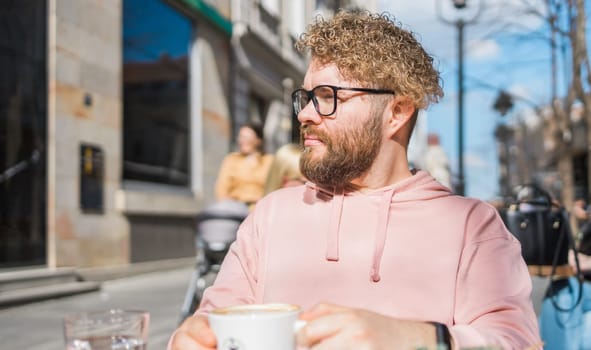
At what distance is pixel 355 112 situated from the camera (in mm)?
1559

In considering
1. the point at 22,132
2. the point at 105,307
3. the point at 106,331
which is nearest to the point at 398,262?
the point at 106,331

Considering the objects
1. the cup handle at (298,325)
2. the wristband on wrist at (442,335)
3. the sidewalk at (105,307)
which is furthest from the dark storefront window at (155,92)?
the cup handle at (298,325)

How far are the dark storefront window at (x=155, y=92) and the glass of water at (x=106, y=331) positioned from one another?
946 cm

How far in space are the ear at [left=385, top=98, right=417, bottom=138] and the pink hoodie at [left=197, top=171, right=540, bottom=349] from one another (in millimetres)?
126

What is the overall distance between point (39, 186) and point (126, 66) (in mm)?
2868

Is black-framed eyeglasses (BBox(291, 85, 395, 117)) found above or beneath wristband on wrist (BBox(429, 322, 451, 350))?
above

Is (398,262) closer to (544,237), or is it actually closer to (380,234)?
(380,234)

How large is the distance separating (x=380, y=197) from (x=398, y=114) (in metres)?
0.21

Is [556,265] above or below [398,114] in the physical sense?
below

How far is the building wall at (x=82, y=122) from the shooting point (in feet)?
28.1

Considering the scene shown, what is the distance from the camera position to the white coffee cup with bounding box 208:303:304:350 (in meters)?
0.93

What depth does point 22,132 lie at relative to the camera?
26.9 feet

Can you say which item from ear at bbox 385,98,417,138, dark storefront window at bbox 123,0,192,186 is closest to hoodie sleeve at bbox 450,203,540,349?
ear at bbox 385,98,417,138

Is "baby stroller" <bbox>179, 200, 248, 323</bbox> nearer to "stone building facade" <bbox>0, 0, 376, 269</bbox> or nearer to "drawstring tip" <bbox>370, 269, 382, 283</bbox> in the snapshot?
"stone building facade" <bbox>0, 0, 376, 269</bbox>
